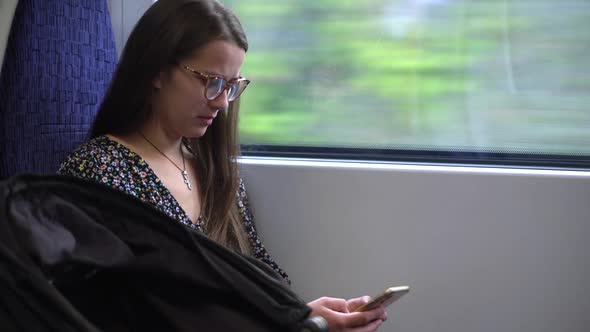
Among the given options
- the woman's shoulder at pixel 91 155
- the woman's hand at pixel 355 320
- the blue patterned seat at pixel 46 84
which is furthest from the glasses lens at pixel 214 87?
the woman's hand at pixel 355 320

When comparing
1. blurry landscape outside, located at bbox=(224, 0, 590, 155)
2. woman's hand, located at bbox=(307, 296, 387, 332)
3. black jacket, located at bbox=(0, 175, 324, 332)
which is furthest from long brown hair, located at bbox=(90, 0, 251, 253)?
black jacket, located at bbox=(0, 175, 324, 332)

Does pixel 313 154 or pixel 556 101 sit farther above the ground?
pixel 556 101

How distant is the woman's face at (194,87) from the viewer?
1613mm

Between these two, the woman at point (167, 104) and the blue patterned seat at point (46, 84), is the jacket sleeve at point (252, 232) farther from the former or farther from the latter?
the blue patterned seat at point (46, 84)

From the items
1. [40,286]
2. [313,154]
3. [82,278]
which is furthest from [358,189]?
[40,286]

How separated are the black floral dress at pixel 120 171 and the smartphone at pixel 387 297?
42 centimetres

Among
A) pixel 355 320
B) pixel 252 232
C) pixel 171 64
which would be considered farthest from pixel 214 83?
pixel 355 320

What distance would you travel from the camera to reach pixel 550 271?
1.81 m

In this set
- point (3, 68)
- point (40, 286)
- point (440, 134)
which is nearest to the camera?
point (40, 286)

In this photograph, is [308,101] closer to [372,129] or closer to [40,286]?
[372,129]

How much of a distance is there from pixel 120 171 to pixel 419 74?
833 mm

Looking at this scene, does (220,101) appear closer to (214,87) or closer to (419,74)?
(214,87)

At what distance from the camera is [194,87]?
1616mm

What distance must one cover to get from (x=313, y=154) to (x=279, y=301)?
100cm
